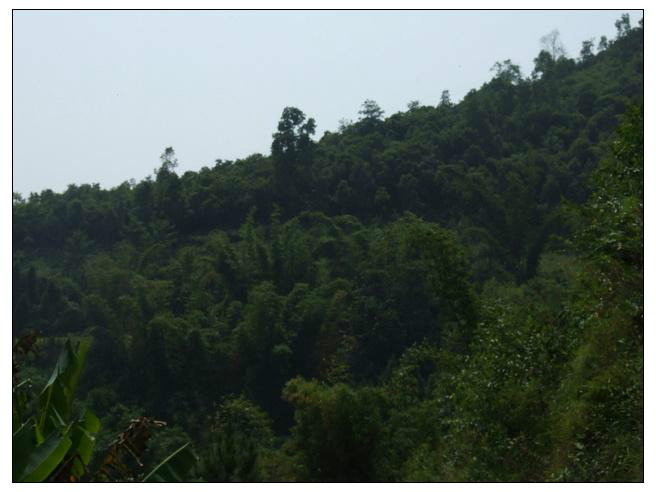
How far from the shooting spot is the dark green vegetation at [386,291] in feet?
24.3

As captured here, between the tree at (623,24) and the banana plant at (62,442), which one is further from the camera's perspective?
the tree at (623,24)

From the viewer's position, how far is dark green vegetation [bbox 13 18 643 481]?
7.41 meters

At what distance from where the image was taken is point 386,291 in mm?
23203

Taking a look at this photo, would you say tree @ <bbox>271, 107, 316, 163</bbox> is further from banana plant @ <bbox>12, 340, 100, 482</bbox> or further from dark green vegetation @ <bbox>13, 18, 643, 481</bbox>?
banana plant @ <bbox>12, 340, 100, 482</bbox>

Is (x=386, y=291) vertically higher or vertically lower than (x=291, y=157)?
lower

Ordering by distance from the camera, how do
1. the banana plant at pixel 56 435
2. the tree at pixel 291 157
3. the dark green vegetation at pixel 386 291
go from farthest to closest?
the tree at pixel 291 157 → the dark green vegetation at pixel 386 291 → the banana plant at pixel 56 435

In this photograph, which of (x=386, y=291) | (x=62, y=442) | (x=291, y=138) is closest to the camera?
(x=62, y=442)

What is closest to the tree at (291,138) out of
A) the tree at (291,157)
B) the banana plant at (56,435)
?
the tree at (291,157)

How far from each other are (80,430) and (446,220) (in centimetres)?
2328

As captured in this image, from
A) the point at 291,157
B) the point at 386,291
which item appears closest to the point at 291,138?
the point at 291,157

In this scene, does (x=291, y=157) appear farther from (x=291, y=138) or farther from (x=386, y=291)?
(x=386, y=291)

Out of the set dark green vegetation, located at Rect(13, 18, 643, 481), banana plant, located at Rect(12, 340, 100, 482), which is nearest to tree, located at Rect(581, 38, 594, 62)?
dark green vegetation, located at Rect(13, 18, 643, 481)

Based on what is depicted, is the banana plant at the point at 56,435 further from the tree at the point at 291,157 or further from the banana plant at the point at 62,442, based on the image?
the tree at the point at 291,157
